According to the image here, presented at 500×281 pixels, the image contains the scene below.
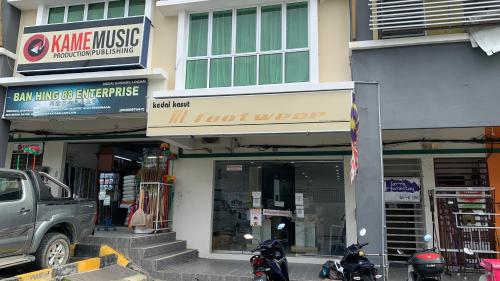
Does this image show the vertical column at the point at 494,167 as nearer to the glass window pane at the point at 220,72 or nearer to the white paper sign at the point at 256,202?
the white paper sign at the point at 256,202

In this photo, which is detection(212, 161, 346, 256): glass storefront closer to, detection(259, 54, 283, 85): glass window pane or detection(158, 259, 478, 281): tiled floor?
detection(158, 259, 478, 281): tiled floor

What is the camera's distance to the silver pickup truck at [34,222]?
689cm

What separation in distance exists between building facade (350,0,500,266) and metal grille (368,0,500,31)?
2 centimetres

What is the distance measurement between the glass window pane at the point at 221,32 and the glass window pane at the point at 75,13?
3906 millimetres

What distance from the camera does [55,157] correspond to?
13.1 metres

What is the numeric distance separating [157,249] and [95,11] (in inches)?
265

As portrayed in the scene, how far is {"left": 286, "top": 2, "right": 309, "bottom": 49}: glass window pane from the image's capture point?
10.1 metres

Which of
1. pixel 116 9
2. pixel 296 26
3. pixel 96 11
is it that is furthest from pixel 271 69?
pixel 96 11

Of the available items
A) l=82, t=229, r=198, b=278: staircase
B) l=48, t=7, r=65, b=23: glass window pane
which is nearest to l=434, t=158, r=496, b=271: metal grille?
l=82, t=229, r=198, b=278: staircase

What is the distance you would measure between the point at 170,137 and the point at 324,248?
16.3 ft

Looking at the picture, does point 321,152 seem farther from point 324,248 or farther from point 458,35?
point 458,35

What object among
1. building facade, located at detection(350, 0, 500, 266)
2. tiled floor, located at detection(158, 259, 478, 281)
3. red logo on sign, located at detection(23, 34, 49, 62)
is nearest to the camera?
building facade, located at detection(350, 0, 500, 266)

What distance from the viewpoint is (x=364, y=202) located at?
27.7ft

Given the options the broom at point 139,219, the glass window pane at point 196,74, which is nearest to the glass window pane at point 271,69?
the glass window pane at point 196,74
